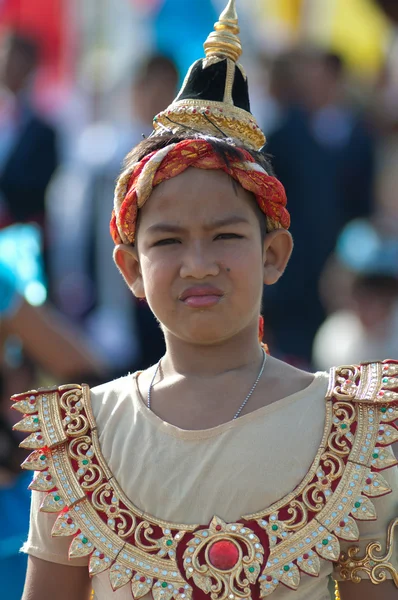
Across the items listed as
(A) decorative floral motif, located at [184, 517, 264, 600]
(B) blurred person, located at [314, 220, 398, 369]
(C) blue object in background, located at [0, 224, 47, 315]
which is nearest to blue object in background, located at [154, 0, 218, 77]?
(B) blurred person, located at [314, 220, 398, 369]

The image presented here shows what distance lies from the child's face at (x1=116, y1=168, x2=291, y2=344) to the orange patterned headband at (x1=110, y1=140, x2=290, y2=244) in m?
0.02

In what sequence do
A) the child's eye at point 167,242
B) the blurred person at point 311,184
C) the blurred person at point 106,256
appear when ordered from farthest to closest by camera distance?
the blurred person at point 311,184, the blurred person at point 106,256, the child's eye at point 167,242

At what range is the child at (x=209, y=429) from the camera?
9.92ft

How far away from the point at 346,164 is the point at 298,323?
119 cm

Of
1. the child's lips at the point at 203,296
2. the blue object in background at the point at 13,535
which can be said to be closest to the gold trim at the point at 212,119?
the child's lips at the point at 203,296

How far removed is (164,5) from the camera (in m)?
11.0

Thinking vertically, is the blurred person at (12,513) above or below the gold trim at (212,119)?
below

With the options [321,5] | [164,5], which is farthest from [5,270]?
[321,5]

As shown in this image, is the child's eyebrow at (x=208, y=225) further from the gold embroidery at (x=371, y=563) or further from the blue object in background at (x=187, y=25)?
the blue object in background at (x=187, y=25)

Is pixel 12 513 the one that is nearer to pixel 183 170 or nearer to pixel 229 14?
pixel 183 170

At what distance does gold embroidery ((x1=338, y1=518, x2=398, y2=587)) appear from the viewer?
3062 millimetres

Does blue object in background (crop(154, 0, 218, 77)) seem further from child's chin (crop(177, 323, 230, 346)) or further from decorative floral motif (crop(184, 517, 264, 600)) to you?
decorative floral motif (crop(184, 517, 264, 600))

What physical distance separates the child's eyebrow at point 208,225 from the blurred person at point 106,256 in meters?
4.05

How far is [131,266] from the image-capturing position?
3.41 metres
